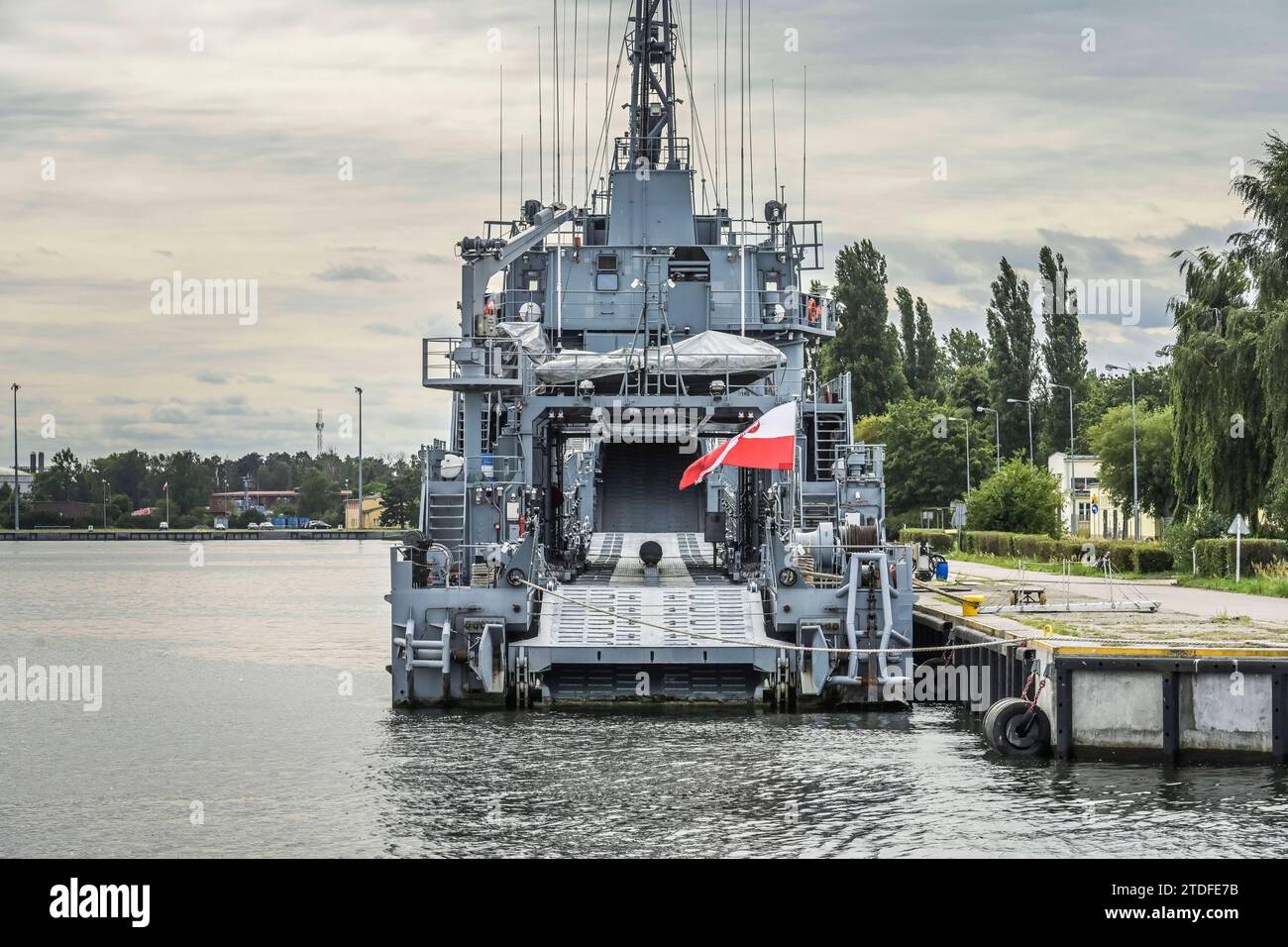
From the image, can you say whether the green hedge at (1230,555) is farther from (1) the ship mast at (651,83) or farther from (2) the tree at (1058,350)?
(2) the tree at (1058,350)

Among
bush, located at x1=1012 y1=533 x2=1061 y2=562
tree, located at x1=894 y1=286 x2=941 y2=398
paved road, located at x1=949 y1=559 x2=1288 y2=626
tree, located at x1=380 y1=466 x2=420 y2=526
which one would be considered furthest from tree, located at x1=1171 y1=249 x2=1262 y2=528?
tree, located at x1=380 y1=466 x2=420 y2=526

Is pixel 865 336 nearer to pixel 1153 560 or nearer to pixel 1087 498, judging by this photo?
pixel 1087 498

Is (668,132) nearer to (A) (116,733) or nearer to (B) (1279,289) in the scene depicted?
(B) (1279,289)

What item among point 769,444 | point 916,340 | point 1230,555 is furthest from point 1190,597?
point 916,340

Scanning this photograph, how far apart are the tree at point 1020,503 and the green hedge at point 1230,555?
24.8 m

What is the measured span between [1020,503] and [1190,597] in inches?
1330

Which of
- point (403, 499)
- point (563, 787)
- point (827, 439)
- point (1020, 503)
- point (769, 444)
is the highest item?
point (403, 499)

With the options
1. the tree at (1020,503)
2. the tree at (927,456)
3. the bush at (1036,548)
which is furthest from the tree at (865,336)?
the bush at (1036,548)

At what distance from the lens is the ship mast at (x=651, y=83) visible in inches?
1598

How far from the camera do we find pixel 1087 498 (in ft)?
316

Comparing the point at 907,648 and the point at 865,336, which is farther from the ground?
the point at 865,336

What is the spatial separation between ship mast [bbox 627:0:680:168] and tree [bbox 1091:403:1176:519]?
3711 centimetres

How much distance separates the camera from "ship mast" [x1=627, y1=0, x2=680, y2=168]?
133 ft
